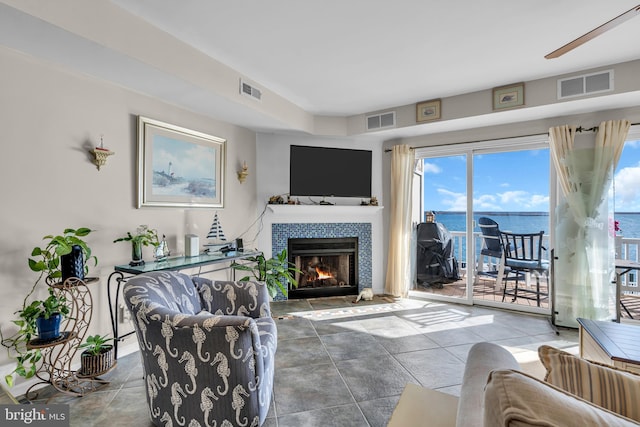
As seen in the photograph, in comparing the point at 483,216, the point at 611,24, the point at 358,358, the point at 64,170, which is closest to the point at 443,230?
the point at 483,216

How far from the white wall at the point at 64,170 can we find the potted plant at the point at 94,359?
32cm

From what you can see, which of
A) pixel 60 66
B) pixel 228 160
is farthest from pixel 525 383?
pixel 228 160

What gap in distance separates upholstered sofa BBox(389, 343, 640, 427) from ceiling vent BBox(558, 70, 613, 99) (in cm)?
297

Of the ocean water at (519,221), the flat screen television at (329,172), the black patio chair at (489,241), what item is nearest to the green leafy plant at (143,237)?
the flat screen television at (329,172)

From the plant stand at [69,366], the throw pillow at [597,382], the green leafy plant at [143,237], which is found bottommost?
the plant stand at [69,366]

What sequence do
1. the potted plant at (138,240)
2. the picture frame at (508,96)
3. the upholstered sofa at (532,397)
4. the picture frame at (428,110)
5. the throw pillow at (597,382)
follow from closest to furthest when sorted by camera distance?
the upholstered sofa at (532,397)
the throw pillow at (597,382)
the potted plant at (138,240)
the picture frame at (508,96)
the picture frame at (428,110)

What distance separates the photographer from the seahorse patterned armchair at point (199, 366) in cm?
152

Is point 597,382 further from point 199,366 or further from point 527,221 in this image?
point 527,221

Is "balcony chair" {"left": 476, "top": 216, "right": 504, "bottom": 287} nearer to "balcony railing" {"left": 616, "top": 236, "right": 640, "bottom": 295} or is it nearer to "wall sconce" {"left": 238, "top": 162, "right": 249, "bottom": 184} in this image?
"balcony railing" {"left": 616, "top": 236, "right": 640, "bottom": 295}

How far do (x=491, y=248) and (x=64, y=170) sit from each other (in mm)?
4489

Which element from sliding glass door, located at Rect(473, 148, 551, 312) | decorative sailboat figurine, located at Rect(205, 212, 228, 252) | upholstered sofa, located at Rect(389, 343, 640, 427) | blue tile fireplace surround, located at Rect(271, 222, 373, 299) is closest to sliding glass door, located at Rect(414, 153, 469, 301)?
→ sliding glass door, located at Rect(473, 148, 551, 312)

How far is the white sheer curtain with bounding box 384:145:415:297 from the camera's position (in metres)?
4.29

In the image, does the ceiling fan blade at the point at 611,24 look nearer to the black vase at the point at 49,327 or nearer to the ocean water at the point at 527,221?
the ocean water at the point at 527,221

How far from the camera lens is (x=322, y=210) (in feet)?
14.1
